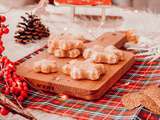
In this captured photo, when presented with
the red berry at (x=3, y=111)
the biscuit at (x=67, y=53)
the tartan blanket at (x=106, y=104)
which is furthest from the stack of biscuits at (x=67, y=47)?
the red berry at (x=3, y=111)

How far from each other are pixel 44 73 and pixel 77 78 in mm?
85

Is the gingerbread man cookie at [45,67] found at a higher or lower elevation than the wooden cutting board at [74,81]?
higher

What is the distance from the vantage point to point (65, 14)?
1.48 metres

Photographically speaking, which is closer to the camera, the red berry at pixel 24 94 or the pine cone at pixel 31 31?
the red berry at pixel 24 94

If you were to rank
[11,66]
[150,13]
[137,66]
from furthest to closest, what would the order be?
[150,13]
[137,66]
[11,66]

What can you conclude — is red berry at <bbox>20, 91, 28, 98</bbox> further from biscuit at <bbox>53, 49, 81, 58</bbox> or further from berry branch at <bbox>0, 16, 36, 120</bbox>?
biscuit at <bbox>53, 49, 81, 58</bbox>

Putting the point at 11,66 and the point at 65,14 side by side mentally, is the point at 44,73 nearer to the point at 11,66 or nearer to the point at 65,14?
the point at 11,66

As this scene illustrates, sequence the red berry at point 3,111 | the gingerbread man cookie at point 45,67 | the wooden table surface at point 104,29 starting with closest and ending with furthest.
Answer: the red berry at point 3,111 → the gingerbread man cookie at point 45,67 → the wooden table surface at point 104,29

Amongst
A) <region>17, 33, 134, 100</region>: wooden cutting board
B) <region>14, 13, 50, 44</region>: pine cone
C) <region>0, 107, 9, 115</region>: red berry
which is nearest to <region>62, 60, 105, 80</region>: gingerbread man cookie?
<region>17, 33, 134, 100</region>: wooden cutting board

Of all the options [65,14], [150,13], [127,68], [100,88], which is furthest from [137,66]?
[65,14]

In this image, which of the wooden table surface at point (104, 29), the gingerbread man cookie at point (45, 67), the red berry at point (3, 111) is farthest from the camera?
the wooden table surface at point (104, 29)

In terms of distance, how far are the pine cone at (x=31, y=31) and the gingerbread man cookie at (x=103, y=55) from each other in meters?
0.33

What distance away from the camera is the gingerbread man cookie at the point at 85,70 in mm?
726

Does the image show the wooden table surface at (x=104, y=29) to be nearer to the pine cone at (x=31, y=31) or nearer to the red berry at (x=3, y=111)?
the pine cone at (x=31, y=31)
